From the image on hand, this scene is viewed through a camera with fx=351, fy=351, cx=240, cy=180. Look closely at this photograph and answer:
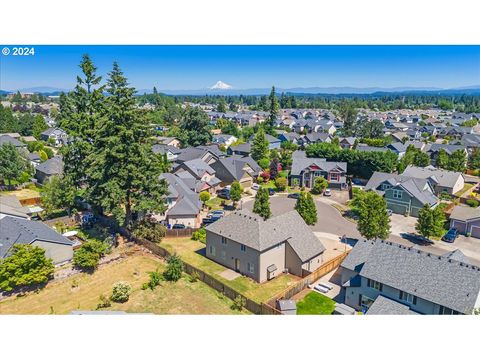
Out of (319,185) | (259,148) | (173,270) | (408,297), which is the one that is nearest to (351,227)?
(319,185)

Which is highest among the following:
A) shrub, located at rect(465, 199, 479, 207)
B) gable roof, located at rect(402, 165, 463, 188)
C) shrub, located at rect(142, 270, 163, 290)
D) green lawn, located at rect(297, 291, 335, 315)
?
gable roof, located at rect(402, 165, 463, 188)

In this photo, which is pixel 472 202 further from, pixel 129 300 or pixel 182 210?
pixel 129 300

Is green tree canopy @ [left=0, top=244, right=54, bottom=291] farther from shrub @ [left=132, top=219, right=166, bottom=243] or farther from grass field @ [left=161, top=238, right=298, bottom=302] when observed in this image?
grass field @ [left=161, top=238, right=298, bottom=302]

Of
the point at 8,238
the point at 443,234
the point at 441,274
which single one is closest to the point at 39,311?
the point at 8,238

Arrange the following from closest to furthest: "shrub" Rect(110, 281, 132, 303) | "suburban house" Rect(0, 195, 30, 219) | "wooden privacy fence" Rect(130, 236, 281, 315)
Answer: "wooden privacy fence" Rect(130, 236, 281, 315) → "shrub" Rect(110, 281, 132, 303) → "suburban house" Rect(0, 195, 30, 219)

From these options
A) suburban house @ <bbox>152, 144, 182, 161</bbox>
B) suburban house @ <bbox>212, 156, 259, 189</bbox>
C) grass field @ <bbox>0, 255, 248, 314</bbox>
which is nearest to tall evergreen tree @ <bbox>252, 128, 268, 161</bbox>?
suburban house @ <bbox>212, 156, 259, 189</bbox>

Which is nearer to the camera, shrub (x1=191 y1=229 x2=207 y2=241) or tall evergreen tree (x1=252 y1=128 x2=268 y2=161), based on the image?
shrub (x1=191 y1=229 x2=207 y2=241)
